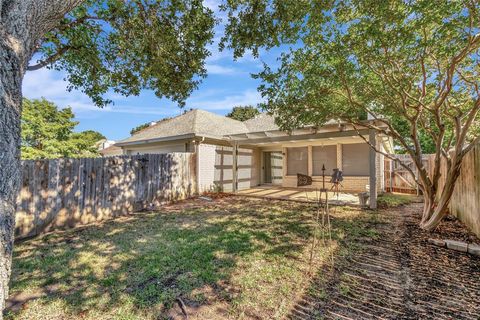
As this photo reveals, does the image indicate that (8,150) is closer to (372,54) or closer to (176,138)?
(372,54)

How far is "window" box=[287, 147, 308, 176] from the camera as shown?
13438mm

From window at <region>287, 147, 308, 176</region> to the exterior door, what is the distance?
4.44ft

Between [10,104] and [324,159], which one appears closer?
[10,104]

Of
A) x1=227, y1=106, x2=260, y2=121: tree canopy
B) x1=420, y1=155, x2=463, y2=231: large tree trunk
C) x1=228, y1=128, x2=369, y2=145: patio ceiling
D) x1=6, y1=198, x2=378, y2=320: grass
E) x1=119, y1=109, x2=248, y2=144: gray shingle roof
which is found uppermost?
x1=227, y1=106, x2=260, y2=121: tree canopy

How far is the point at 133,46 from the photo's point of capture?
5.66 meters

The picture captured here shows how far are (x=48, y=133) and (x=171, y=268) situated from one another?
12182 millimetres

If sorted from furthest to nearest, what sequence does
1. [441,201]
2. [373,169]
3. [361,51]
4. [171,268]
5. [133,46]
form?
[373,169], [133,46], [441,201], [361,51], [171,268]

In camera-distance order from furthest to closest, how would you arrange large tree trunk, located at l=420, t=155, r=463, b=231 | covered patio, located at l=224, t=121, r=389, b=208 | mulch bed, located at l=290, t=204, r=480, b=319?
covered patio, located at l=224, t=121, r=389, b=208 < large tree trunk, located at l=420, t=155, r=463, b=231 < mulch bed, located at l=290, t=204, r=480, b=319

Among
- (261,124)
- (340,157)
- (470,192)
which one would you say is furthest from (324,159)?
(470,192)

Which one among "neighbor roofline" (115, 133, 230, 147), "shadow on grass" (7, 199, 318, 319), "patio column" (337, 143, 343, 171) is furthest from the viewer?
"patio column" (337, 143, 343, 171)

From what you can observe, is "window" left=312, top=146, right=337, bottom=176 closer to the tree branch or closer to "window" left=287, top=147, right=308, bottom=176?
"window" left=287, top=147, right=308, bottom=176

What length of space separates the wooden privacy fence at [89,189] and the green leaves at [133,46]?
2148 millimetres

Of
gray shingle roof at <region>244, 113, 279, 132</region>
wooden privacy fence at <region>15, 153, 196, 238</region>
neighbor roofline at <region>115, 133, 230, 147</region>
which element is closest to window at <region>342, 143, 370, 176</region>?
gray shingle roof at <region>244, 113, 279, 132</region>

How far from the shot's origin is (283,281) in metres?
3.12
